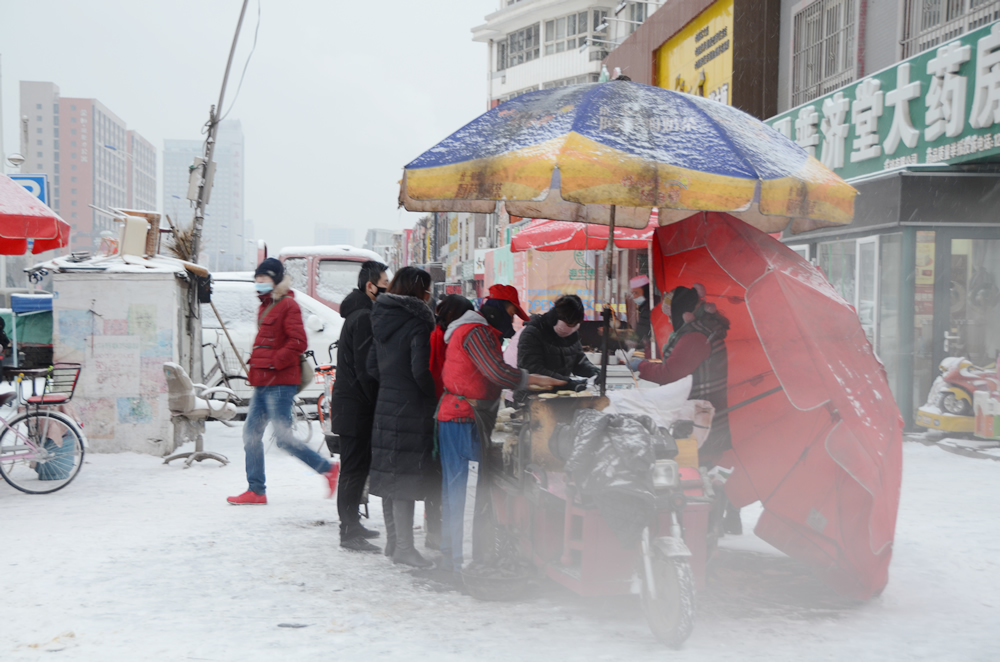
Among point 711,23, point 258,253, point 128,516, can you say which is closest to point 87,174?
point 258,253

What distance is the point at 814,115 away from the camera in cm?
1166

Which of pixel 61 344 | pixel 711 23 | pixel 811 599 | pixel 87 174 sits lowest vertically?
pixel 811 599

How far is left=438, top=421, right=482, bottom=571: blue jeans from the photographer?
477 cm

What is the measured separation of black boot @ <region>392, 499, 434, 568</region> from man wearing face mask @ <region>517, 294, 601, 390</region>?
127cm

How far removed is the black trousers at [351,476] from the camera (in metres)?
5.52

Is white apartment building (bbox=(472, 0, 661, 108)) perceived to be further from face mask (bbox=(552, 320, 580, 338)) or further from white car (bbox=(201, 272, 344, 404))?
face mask (bbox=(552, 320, 580, 338))

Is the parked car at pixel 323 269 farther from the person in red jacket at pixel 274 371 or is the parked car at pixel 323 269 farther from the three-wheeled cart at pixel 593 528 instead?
the three-wheeled cart at pixel 593 528

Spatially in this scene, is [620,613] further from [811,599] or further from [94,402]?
[94,402]

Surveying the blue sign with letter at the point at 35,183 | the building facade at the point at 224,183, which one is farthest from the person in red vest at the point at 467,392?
the building facade at the point at 224,183

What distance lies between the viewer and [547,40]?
125ft

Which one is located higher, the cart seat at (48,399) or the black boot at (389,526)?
the cart seat at (48,399)

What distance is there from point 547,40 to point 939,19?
29.7 m

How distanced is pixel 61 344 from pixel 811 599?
7.53 meters

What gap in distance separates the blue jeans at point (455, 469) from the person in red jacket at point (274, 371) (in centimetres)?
204
